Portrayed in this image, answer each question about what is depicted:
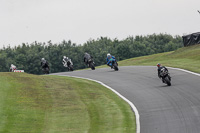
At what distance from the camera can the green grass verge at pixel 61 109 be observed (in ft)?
43.9

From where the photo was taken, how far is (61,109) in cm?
1653

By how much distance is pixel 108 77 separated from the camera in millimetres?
28891

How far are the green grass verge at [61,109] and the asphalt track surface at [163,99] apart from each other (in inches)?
25.6

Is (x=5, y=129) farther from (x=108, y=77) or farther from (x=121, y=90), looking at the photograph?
(x=108, y=77)

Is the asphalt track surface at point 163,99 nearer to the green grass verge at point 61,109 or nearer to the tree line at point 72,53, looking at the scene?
the green grass verge at point 61,109

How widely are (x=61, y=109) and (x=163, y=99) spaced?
14.3ft

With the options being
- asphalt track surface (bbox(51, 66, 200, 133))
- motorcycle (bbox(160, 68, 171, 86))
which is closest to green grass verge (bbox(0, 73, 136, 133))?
asphalt track surface (bbox(51, 66, 200, 133))

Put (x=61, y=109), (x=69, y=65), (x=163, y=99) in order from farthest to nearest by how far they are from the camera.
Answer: (x=69, y=65) < (x=163, y=99) < (x=61, y=109)

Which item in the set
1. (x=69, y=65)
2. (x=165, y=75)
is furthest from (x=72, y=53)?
(x=165, y=75)

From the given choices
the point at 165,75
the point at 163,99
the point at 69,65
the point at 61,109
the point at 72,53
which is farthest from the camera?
the point at 72,53

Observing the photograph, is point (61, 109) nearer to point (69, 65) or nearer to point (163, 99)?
point (163, 99)

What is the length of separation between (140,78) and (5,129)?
14.2m

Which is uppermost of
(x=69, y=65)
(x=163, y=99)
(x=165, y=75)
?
(x=69, y=65)

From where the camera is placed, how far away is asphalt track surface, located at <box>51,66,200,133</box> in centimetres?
1263
